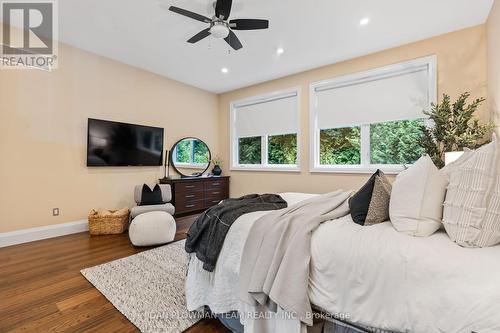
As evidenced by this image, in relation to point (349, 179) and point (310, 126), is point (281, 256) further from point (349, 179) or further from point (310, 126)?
point (310, 126)

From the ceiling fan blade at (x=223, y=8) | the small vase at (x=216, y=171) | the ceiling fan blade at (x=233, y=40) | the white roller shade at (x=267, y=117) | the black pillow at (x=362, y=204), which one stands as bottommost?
the black pillow at (x=362, y=204)

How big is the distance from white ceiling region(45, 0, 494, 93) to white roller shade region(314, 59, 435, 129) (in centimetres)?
42

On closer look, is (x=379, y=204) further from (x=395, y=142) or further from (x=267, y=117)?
(x=267, y=117)

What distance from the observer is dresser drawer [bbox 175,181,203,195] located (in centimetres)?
438

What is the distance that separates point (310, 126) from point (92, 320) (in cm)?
399

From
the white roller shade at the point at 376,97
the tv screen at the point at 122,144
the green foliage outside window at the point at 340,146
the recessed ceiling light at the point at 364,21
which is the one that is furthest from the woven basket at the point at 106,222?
the recessed ceiling light at the point at 364,21

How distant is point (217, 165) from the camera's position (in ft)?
18.3

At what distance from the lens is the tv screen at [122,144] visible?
370 cm

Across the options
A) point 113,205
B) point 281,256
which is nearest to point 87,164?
point 113,205

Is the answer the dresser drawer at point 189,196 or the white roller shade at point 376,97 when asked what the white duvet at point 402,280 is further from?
the dresser drawer at point 189,196

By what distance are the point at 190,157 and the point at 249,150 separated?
54.0 inches

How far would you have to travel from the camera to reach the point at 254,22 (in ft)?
8.20

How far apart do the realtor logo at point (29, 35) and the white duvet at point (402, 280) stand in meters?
3.87

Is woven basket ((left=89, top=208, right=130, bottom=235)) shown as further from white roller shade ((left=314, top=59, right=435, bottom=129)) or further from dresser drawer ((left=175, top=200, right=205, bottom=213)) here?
white roller shade ((left=314, top=59, right=435, bottom=129))
